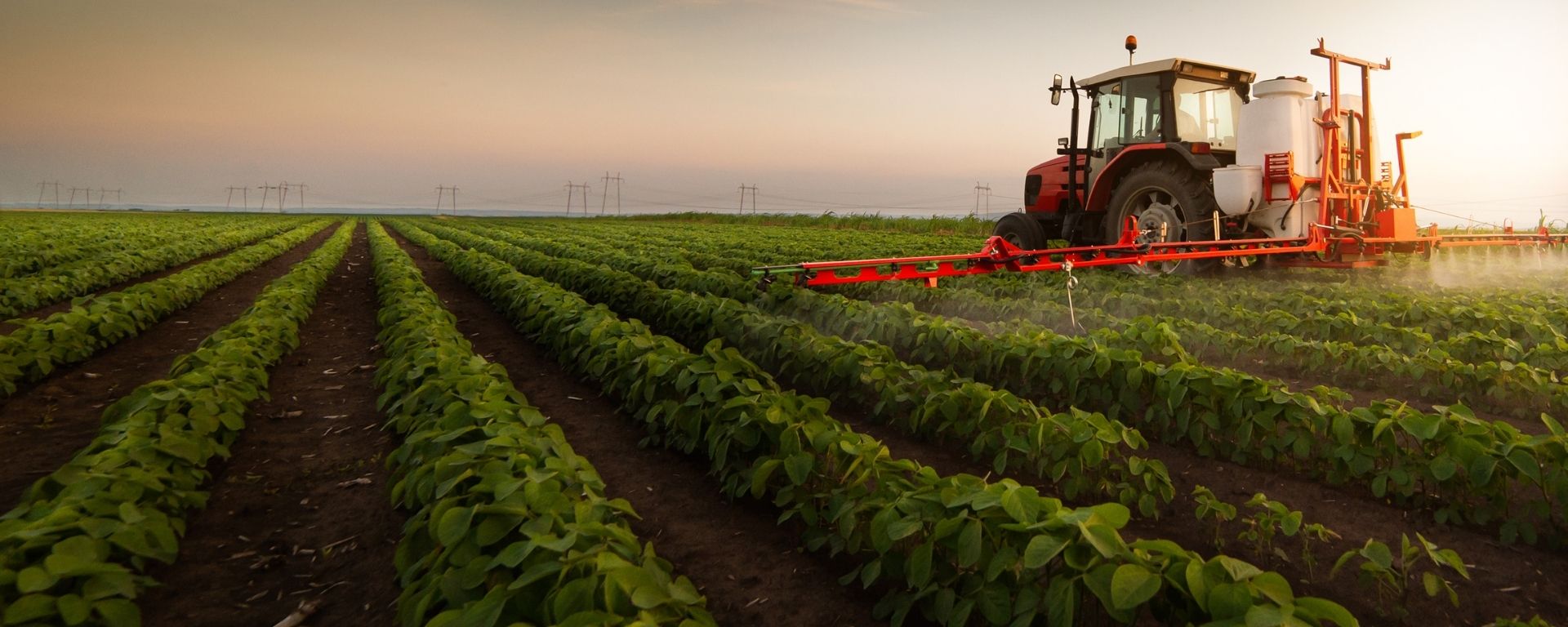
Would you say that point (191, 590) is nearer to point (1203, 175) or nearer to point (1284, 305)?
point (1284, 305)

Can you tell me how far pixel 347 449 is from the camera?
4.77 m

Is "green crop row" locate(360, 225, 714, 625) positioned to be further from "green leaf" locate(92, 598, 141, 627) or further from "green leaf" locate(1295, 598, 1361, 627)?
"green leaf" locate(1295, 598, 1361, 627)

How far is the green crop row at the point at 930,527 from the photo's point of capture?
208 centimetres

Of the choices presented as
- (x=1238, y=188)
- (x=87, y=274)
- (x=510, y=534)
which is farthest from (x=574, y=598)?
(x=87, y=274)

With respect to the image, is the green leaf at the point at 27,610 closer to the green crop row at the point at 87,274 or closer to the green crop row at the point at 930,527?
the green crop row at the point at 930,527

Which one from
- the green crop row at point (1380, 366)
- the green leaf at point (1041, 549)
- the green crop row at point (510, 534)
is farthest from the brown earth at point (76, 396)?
the green crop row at point (1380, 366)

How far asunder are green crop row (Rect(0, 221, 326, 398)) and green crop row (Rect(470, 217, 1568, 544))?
22.7ft

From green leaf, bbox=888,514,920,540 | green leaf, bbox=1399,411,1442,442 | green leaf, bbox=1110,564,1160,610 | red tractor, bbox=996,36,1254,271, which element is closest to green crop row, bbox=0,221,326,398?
green leaf, bbox=888,514,920,540

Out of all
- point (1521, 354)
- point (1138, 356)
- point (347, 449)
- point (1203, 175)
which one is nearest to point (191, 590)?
point (347, 449)

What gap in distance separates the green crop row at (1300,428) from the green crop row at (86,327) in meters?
6.93

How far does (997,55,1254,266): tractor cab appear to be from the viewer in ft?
30.2

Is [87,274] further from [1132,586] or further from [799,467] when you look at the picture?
[1132,586]

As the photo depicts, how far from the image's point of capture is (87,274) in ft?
40.6

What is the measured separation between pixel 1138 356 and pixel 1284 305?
13.4 feet
